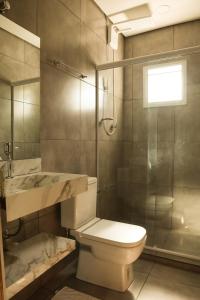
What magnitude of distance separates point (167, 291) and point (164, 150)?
1447 mm

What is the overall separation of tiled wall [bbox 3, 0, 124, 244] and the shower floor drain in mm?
476

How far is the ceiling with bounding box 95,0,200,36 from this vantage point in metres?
2.41

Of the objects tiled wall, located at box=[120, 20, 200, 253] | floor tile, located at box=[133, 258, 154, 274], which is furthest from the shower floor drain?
tiled wall, located at box=[120, 20, 200, 253]

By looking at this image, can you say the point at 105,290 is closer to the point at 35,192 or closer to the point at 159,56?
the point at 35,192

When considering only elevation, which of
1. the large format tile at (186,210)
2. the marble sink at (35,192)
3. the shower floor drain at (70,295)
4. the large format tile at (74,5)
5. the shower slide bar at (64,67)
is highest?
the large format tile at (74,5)

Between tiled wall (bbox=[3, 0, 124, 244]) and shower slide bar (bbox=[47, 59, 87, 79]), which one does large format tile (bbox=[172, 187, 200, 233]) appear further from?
shower slide bar (bbox=[47, 59, 87, 79])

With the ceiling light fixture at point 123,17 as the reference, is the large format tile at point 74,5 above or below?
below

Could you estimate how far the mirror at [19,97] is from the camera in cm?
150

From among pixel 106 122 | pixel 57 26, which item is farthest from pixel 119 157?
pixel 57 26

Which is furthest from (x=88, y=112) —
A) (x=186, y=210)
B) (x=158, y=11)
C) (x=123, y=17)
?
(x=186, y=210)

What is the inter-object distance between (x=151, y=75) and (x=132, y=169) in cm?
117

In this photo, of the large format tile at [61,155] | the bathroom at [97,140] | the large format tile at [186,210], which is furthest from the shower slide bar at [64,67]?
the large format tile at [186,210]

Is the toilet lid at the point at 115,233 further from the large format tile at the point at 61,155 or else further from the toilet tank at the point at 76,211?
the large format tile at the point at 61,155

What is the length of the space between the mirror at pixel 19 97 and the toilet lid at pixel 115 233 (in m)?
0.75
